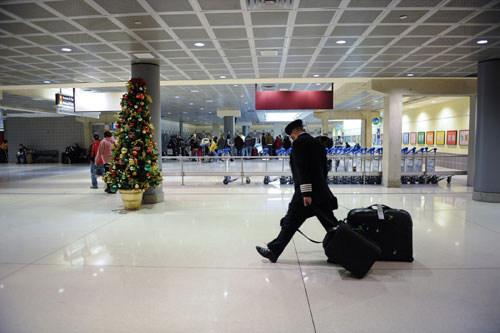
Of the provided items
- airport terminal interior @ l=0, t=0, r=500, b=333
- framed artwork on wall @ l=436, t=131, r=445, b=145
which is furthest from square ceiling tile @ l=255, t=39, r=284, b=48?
framed artwork on wall @ l=436, t=131, r=445, b=145

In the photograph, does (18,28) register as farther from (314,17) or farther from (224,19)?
(314,17)

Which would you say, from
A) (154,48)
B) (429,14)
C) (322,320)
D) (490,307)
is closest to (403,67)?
(429,14)

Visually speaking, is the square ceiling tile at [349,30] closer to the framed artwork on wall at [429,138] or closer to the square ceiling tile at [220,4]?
the square ceiling tile at [220,4]

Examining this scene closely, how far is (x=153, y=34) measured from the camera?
5738mm

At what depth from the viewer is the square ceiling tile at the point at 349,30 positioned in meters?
5.39

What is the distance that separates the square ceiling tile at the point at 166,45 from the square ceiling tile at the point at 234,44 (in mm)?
904

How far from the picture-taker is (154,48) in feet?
21.6

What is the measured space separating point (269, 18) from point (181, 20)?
4.56ft

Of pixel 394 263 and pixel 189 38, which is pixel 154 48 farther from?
pixel 394 263

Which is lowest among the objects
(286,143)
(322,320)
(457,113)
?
(322,320)

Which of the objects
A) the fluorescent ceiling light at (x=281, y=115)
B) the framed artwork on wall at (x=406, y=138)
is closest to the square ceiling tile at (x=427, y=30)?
the framed artwork on wall at (x=406, y=138)

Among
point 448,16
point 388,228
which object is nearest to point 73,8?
point 388,228

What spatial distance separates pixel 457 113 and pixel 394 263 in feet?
45.1

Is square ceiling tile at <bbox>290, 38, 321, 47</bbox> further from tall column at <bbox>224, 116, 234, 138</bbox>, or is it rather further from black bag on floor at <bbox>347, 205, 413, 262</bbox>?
tall column at <bbox>224, 116, 234, 138</bbox>
